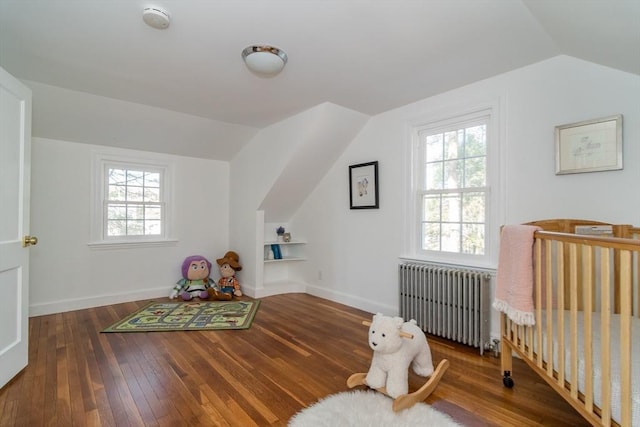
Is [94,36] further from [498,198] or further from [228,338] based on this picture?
[498,198]

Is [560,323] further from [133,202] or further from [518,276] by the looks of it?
[133,202]

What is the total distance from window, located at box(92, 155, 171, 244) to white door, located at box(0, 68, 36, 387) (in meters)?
1.65

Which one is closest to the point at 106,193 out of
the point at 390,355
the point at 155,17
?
the point at 155,17

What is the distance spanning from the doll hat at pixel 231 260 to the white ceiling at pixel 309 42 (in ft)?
7.32

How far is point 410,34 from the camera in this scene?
1.91 meters

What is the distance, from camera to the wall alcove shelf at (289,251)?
4.28 meters

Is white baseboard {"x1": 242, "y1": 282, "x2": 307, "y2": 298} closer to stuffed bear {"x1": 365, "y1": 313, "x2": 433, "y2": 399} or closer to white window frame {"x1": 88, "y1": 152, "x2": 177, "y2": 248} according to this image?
white window frame {"x1": 88, "y1": 152, "x2": 177, "y2": 248}

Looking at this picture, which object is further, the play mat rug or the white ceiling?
the play mat rug

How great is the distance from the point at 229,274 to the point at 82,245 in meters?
1.71

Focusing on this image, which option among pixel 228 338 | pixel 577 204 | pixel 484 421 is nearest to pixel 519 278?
pixel 484 421

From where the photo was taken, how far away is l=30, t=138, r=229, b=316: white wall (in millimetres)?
3305

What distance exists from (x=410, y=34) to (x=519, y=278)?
61.6 inches

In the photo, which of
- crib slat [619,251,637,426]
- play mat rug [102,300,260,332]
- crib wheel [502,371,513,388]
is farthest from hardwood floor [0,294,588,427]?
crib slat [619,251,637,426]

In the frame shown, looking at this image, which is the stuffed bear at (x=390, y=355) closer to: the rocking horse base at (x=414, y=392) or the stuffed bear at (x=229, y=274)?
the rocking horse base at (x=414, y=392)
